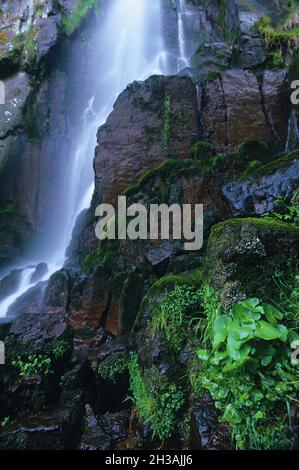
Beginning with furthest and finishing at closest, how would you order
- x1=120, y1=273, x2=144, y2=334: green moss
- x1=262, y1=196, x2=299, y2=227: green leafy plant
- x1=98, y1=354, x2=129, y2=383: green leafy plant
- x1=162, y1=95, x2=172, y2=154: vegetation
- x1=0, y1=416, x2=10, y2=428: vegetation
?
x1=162, y1=95, x2=172, y2=154: vegetation
x1=120, y1=273, x2=144, y2=334: green moss
x1=98, y1=354, x2=129, y2=383: green leafy plant
x1=262, y1=196, x2=299, y2=227: green leafy plant
x1=0, y1=416, x2=10, y2=428: vegetation

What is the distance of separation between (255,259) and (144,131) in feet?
24.2

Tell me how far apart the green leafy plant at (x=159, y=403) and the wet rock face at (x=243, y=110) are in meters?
6.63

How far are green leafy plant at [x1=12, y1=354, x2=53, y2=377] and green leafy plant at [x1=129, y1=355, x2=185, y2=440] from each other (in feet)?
4.67

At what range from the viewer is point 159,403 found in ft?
11.5

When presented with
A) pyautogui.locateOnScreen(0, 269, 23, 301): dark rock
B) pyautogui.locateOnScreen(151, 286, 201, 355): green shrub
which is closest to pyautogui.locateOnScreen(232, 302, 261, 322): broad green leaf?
pyautogui.locateOnScreen(151, 286, 201, 355): green shrub

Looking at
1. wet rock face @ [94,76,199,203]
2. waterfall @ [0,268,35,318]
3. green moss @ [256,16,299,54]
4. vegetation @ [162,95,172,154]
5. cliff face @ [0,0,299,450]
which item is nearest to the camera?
cliff face @ [0,0,299,450]

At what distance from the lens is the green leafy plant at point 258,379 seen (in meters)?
2.43

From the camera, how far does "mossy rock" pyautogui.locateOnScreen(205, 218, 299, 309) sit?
313 cm

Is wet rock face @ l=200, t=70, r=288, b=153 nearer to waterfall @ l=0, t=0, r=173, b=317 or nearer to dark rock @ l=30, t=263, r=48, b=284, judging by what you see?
waterfall @ l=0, t=0, r=173, b=317

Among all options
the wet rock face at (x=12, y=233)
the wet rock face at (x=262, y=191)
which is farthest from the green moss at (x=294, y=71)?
the wet rock face at (x=12, y=233)

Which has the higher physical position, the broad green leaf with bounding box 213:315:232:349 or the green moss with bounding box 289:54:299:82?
the green moss with bounding box 289:54:299:82

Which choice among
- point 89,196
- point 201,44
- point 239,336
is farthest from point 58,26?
point 239,336

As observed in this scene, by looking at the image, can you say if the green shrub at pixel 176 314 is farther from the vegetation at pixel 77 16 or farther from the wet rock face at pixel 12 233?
the vegetation at pixel 77 16

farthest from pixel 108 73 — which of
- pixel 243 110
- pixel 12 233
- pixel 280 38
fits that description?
pixel 243 110
